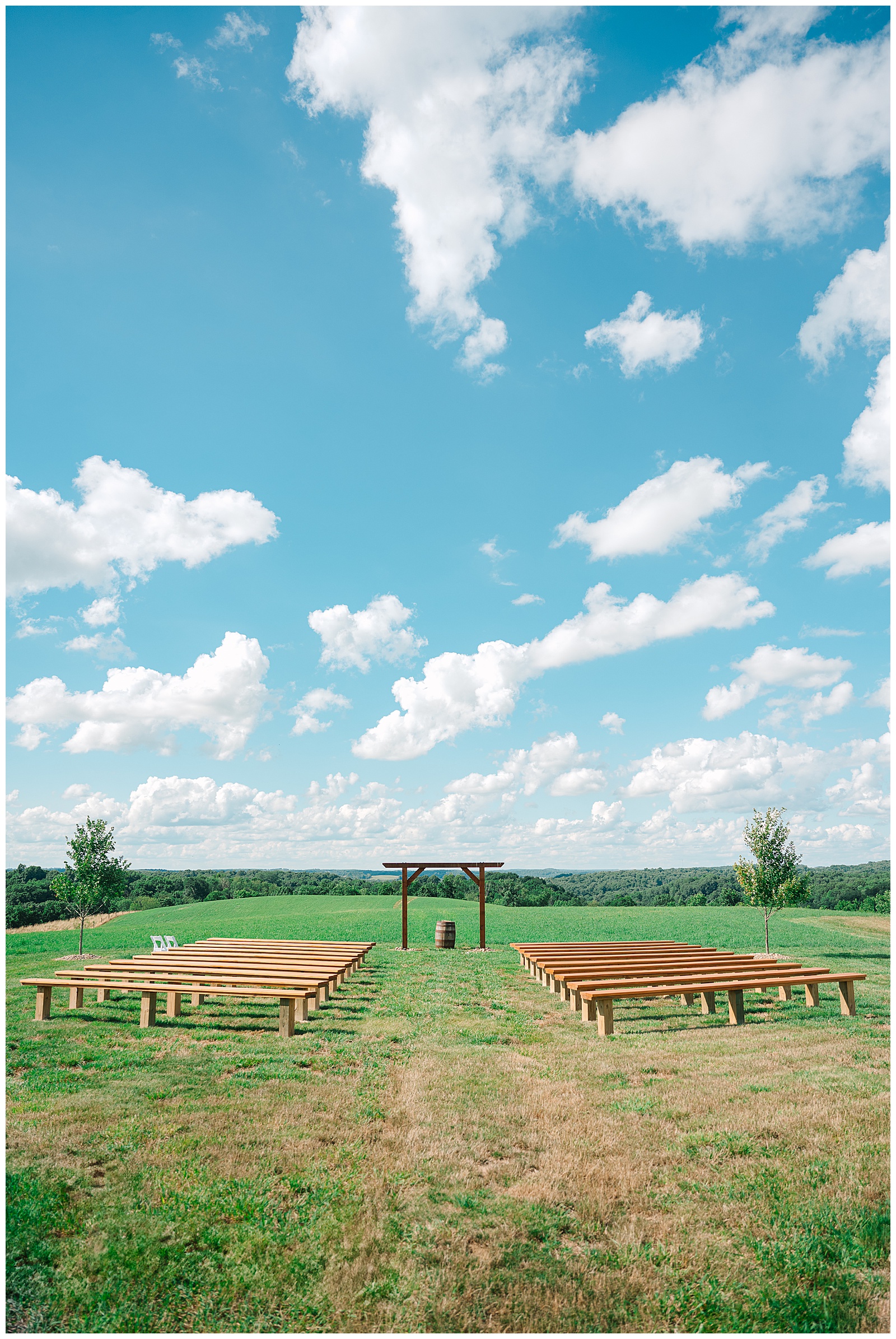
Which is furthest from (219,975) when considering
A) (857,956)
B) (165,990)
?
(857,956)

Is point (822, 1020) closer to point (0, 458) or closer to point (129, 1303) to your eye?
point (129, 1303)

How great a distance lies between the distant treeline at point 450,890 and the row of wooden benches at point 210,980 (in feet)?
100

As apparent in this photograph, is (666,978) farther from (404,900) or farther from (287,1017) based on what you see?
(404,900)

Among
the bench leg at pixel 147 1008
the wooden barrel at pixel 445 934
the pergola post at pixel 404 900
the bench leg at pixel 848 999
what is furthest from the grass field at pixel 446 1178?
the wooden barrel at pixel 445 934

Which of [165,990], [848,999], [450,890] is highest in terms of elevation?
[165,990]

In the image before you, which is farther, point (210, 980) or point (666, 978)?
point (666, 978)

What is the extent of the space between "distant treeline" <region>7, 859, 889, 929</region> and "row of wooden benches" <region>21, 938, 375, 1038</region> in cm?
3053

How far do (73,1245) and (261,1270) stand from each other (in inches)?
53.9

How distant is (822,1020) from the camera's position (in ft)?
37.6

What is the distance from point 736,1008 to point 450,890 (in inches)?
2192

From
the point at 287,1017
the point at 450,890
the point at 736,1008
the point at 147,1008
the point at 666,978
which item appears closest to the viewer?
the point at 287,1017

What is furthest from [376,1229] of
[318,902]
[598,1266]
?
[318,902]

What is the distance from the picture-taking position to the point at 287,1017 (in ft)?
34.6

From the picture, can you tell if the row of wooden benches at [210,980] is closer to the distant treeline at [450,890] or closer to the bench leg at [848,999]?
the bench leg at [848,999]
